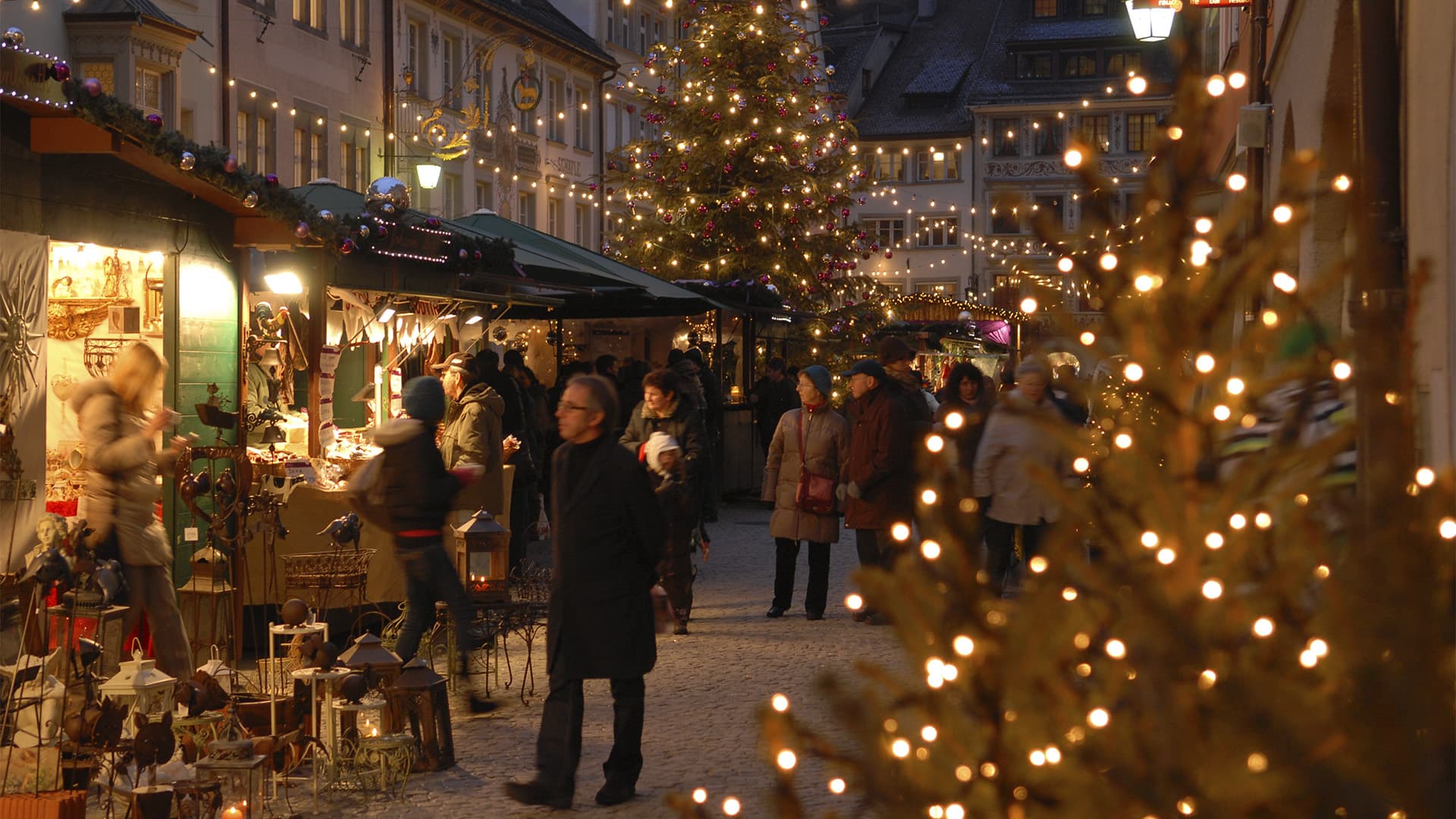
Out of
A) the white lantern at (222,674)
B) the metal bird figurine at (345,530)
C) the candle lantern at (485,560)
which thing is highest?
the metal bird figurine at (345,530)

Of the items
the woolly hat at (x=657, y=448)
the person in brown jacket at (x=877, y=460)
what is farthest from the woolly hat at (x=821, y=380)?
the woolly hat at (x=657, y=448)

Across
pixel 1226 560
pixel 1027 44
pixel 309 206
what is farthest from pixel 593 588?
pixel 1027 44

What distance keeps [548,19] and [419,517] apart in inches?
1213

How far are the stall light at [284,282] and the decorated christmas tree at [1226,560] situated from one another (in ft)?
37.8

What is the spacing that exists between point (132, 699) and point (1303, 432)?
19.8ft

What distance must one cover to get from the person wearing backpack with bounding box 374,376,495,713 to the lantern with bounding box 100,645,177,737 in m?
1.60

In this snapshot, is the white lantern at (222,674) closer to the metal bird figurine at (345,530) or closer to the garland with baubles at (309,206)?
the metal bird figurine at (345,530)

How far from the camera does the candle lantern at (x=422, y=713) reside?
7762 mm

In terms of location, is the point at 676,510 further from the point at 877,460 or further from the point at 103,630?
the point at 103,630

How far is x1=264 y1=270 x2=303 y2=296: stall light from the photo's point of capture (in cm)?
1316

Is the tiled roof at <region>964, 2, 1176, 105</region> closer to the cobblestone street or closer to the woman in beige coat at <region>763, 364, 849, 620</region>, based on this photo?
the cobblestone street

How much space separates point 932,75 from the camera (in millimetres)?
66438

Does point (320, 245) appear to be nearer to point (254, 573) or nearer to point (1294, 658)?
point (254, 573)

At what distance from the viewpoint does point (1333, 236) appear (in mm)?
11539
